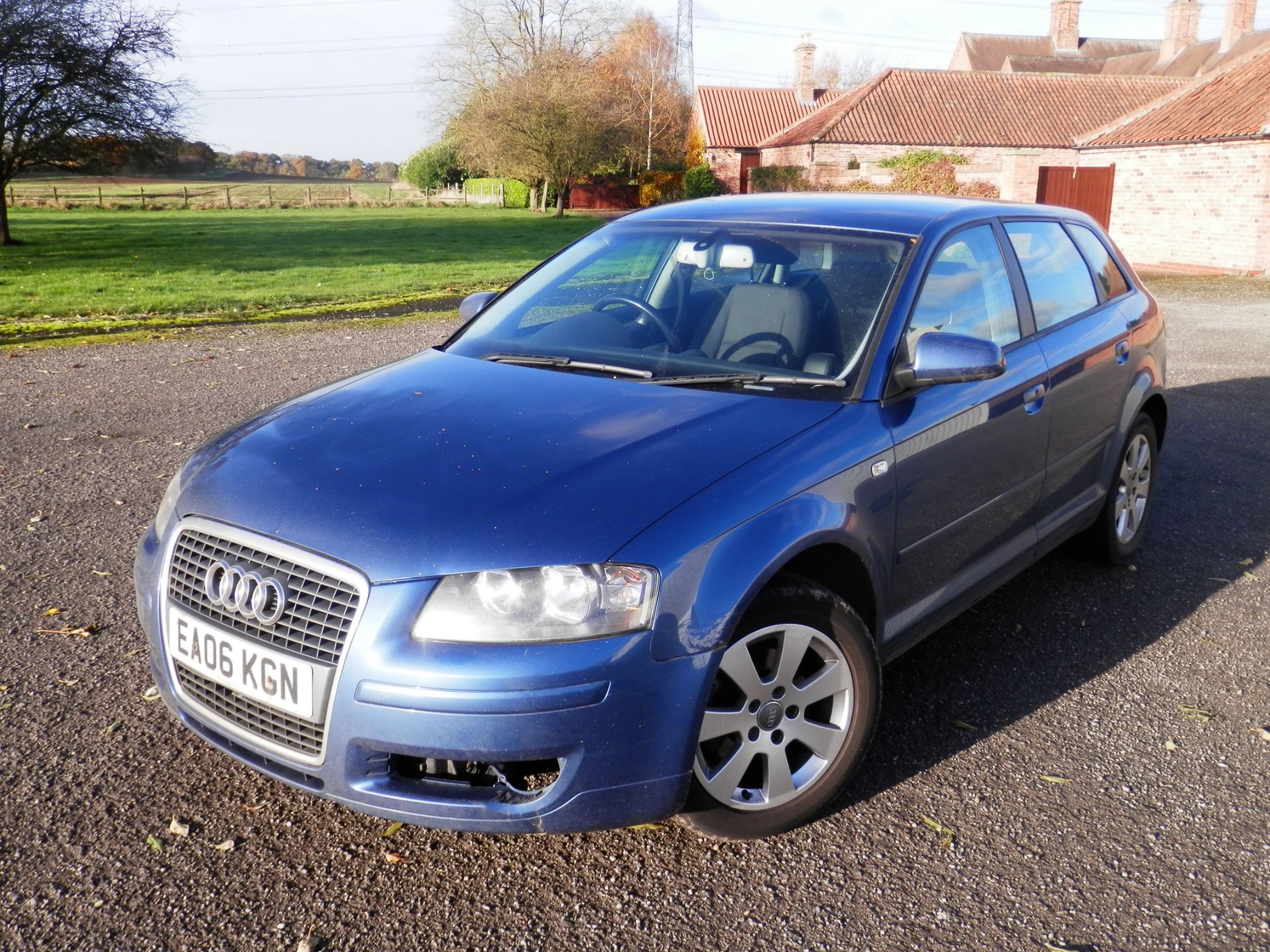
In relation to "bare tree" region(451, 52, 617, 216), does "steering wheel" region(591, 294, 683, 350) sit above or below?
below

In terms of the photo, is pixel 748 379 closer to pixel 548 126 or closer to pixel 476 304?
pixel 476 304

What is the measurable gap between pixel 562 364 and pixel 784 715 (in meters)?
1.44

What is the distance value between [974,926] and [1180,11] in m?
66.5

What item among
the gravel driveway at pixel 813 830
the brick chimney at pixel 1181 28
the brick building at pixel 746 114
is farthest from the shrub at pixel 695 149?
the gravel driveway at pixel 813 830

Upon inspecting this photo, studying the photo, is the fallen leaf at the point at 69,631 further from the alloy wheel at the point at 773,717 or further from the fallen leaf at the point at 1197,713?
the fallen leaf at the point at 1197,713

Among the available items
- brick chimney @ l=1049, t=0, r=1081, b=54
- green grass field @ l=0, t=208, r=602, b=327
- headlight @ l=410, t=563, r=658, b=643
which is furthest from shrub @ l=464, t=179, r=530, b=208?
headlight @ l=410, t=563, r=658, b=643

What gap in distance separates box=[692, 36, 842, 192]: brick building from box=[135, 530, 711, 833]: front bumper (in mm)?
51709

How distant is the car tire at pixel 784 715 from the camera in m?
2.77

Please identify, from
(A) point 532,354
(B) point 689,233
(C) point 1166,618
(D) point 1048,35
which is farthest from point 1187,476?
(D) point 1048,35

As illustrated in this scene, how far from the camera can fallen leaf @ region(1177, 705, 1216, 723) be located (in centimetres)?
373

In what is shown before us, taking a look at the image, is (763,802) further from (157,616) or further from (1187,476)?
(1187,476)

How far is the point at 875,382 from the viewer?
3.34 metres

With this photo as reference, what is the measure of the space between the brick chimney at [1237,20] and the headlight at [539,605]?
190 ft

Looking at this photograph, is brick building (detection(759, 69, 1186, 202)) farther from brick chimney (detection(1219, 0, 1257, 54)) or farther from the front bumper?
the front bumper
